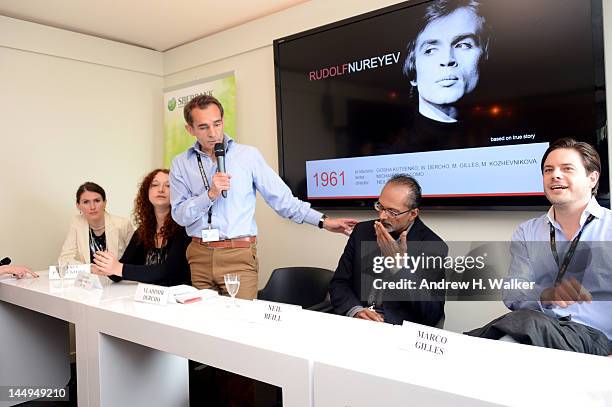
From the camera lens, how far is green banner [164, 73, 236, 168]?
4156mm

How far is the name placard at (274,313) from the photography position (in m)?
1.60

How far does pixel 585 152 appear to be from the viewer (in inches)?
82.5

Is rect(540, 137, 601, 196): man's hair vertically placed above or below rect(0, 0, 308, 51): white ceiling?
below

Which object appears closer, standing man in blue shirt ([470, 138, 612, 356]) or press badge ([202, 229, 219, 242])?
standing man in blue shirt ([470, 138, 612, 356])

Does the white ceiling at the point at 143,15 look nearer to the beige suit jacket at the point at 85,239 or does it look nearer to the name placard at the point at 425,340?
the beige suit jacket at the point at 85,239

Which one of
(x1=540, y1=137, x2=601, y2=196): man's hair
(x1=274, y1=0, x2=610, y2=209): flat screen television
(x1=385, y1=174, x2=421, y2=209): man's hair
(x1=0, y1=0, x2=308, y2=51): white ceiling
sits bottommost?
(x1=385, y1=174, x2=421, y2=209): man's hair

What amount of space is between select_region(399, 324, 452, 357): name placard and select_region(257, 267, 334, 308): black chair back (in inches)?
62.5

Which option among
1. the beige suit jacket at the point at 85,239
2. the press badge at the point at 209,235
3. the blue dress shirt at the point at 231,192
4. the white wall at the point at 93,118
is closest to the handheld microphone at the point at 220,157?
the blue dress shirt at the point at 231,192

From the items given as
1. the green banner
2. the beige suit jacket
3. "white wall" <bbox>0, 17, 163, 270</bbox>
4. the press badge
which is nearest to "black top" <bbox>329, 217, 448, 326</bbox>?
the press badge

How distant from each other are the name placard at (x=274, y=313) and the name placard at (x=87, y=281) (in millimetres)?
1036

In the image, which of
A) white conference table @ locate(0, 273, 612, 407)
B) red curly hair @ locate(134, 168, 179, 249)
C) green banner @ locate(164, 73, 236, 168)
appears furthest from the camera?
green banner @ locate(164, 73, 236, 168)

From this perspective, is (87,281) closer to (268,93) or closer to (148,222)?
(148,222)

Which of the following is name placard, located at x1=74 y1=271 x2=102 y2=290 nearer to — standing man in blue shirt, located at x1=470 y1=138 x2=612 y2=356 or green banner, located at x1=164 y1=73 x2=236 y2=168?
standing man in blue shirt, located at x1=470 y1=138 x2=612 y2=356

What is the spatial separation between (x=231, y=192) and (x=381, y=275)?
2.88ft
